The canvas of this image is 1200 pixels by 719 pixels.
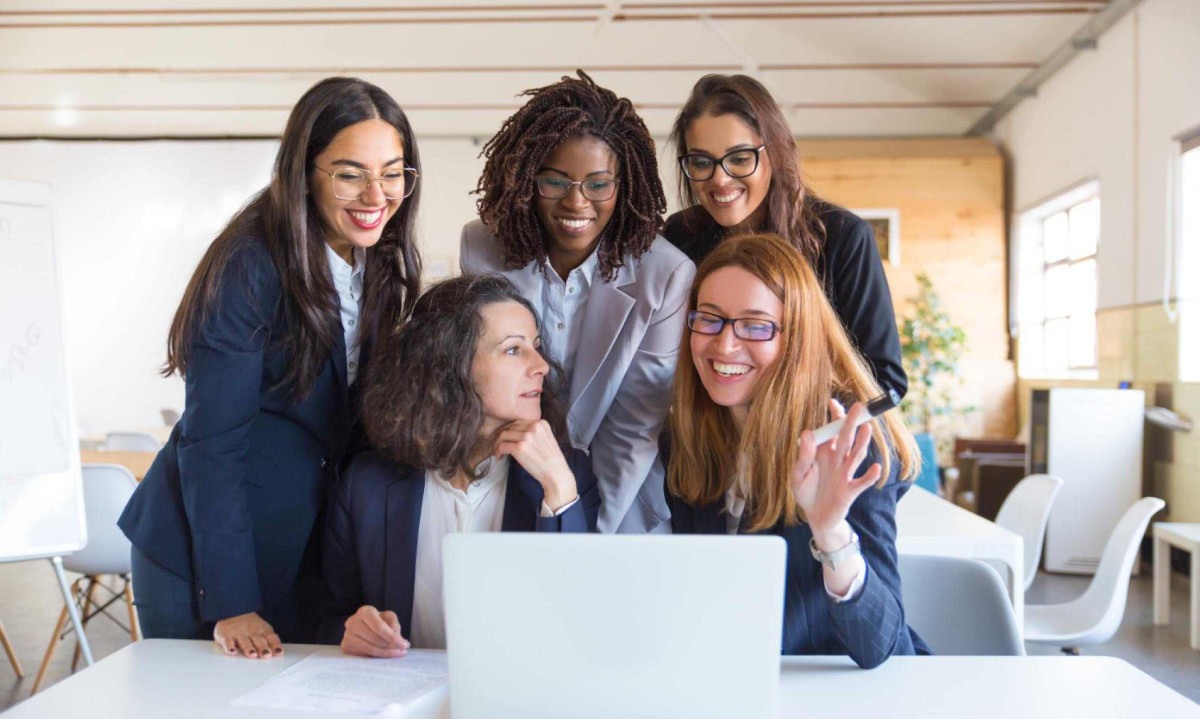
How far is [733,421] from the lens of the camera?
75.8 inches

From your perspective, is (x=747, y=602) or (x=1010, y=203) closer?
(x=747, y=602)

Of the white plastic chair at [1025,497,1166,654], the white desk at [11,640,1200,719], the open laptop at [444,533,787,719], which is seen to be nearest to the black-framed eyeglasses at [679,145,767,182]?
the white desk at [11,640,1200,719]

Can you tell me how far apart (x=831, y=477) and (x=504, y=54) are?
298 inches

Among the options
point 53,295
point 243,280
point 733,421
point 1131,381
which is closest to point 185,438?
point 243,280

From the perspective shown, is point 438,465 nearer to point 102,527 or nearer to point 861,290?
point 861,290

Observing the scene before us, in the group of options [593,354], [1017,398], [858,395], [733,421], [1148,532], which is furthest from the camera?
[1017,398]

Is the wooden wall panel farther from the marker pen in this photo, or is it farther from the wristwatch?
the marker pen

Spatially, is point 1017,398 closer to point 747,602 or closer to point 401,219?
point 401,219

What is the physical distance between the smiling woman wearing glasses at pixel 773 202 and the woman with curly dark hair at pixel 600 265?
0.22 meters

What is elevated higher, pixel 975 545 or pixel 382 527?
pixel 382 527

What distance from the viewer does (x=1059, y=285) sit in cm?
858

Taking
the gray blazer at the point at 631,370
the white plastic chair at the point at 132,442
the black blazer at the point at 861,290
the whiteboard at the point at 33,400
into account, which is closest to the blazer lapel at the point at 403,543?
the gray blazer at the point at 631,370

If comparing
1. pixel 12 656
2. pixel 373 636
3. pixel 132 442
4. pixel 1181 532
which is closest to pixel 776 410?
pixel 373 636

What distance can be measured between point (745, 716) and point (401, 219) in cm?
128
